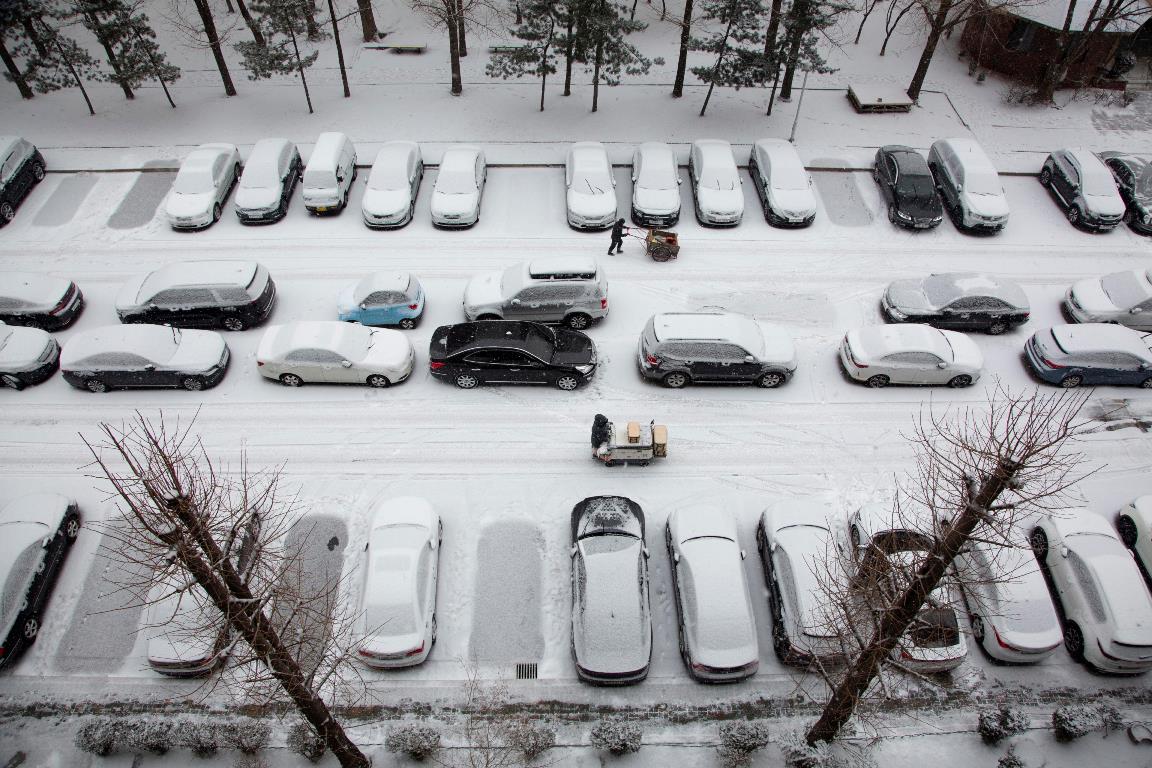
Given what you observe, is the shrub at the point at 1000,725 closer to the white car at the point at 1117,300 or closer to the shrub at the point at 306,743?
the shrub at the point at 306,743

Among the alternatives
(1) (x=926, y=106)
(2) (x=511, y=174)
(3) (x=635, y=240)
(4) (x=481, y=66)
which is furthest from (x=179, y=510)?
(1) (x=926, y=106)

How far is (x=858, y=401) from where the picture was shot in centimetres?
1900

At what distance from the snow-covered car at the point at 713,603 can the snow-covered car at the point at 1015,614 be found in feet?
13.5

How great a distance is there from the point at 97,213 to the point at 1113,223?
31899mm

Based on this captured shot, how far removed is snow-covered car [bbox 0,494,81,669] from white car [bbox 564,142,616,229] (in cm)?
1526

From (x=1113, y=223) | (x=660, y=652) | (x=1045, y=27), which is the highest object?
(x=1045, y=27)

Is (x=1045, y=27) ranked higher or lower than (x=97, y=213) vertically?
higher

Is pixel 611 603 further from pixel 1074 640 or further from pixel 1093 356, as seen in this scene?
pixel 1093 356

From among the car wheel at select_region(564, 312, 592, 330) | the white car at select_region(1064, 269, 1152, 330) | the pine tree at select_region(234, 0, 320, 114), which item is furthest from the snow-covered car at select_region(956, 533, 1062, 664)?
the pine tree at select_region(234, 0, 320, 114)

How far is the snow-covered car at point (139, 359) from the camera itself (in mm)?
18266

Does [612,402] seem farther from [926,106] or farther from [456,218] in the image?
[926,106]

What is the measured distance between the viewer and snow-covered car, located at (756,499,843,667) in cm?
1383

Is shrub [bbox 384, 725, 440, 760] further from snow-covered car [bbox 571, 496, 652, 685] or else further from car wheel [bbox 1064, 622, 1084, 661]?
car wheel [bbox 1064, 622, 1084, 661]

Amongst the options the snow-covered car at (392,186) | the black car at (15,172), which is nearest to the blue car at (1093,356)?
the snow-covered car at (392,186)
